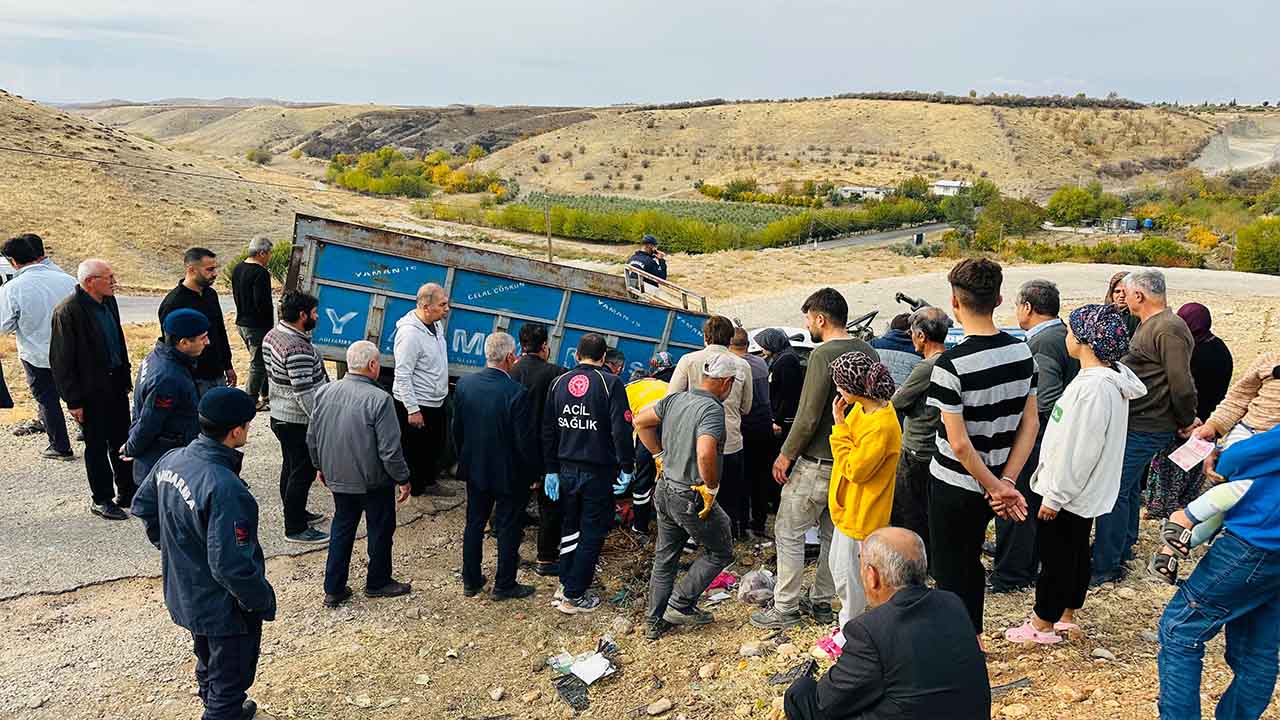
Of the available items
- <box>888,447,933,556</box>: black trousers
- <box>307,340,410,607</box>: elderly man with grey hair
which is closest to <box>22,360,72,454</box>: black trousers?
<box>307,340,410,607</box>: elderly man with grey hair

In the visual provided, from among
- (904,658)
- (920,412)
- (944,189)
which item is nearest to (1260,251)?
(920,412)

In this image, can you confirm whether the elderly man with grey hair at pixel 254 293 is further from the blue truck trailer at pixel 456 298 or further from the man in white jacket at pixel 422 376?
the man in white jacket at pixel 422 376

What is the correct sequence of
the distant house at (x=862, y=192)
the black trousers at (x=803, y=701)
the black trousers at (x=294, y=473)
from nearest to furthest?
1. the black trousers at (x=803, y=701)
2. the black trousers at (x=294, y=473)
3. the distant house at (x=862, y=192)

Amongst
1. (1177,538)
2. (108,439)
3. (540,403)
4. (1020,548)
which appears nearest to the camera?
(1177,538)

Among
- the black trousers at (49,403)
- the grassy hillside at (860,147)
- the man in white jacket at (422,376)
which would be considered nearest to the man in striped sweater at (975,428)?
the man in white jacket at (422,376)

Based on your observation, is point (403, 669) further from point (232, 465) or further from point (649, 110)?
point (649, 110)

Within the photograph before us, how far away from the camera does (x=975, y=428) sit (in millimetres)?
4043

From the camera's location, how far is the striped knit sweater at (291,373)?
20.6 feet

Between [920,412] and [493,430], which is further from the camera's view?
[493,430]

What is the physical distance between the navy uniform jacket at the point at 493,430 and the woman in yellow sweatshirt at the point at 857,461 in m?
2.09

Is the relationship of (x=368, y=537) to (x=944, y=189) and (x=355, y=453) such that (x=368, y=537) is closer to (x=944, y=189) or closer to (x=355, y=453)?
(x=355, y=453)

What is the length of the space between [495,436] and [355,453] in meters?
0.89

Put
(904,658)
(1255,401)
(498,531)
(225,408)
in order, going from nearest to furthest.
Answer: (904,658)
(225,408)
(1255,401)
(498,531)

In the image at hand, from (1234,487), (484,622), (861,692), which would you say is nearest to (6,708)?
(484,622)
